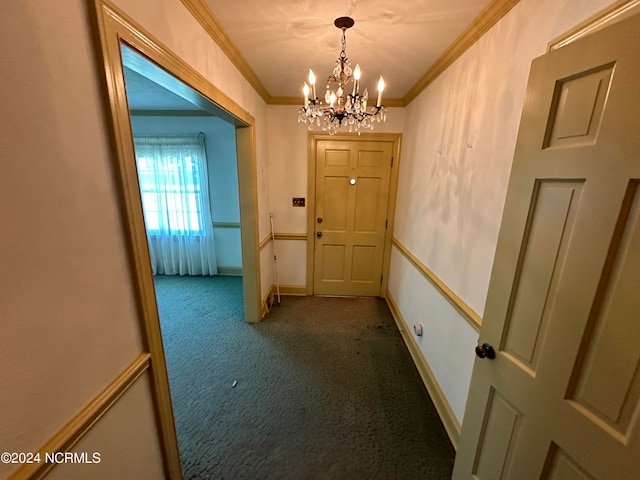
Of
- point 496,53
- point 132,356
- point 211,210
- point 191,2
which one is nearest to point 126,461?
point 132,356

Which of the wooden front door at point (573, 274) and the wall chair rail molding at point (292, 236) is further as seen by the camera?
the wall chair rail molding at point (292, 236)

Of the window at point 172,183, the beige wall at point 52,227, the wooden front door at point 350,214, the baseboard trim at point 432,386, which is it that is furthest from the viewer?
the window at point 172,183

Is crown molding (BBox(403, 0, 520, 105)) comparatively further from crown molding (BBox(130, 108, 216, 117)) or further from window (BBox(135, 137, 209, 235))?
window (BBox(135, 137, 209, 235))

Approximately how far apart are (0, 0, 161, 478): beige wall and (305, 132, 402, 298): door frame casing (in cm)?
239

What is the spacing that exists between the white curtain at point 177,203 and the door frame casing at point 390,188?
165 cm

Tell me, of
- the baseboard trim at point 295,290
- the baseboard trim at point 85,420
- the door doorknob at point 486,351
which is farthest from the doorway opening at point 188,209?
the door doorknob at point 486,351

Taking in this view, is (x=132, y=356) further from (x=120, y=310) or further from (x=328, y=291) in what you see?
(x=328, y=291)

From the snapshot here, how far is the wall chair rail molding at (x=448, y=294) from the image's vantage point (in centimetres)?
139

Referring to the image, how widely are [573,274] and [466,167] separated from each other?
997mm

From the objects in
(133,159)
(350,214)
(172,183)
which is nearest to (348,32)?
(133,159)

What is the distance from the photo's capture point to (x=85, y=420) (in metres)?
0.76

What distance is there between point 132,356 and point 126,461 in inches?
15.5

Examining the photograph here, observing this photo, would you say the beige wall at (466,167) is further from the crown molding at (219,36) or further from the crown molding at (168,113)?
the crown molding at (168,113)

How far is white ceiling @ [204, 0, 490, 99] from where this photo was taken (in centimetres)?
133
